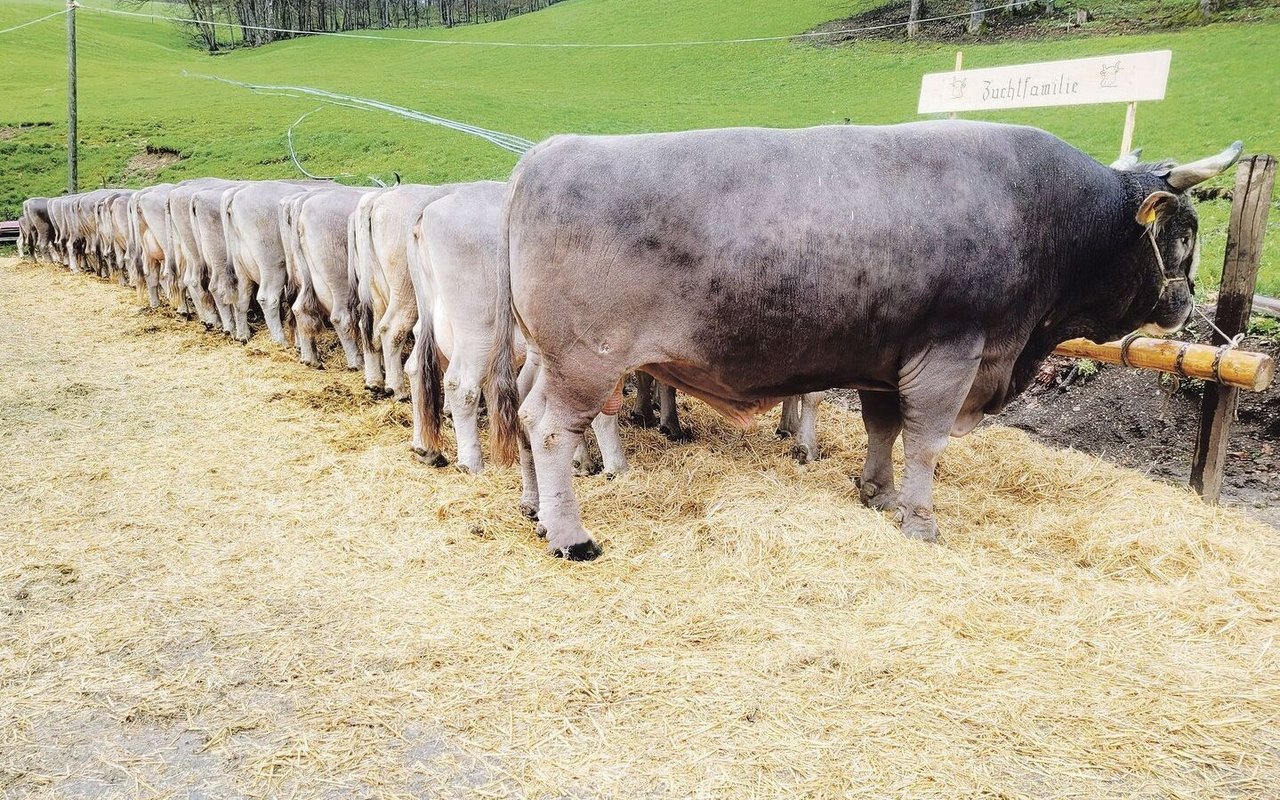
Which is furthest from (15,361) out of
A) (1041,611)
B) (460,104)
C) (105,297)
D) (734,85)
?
(734,85)

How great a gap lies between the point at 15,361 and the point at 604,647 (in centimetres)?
924

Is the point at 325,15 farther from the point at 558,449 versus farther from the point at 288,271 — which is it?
the point at 558,449

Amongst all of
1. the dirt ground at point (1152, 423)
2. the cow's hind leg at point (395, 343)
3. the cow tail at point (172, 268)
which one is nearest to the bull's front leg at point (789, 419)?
the dirt ground at point (1152, 423)

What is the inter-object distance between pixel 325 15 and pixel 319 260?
73769 mm

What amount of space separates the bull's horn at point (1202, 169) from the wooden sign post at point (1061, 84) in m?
1.57

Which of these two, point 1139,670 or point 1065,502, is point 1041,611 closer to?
point 1139,670

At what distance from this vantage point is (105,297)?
14617mm

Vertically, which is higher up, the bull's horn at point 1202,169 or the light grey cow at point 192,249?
the bull's horn at point 1202,169

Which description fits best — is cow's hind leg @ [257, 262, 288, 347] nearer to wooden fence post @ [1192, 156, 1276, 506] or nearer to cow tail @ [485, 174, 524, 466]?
cow tail @ [485, 174, 524, 466]

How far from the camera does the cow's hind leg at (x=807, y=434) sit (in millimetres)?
6402

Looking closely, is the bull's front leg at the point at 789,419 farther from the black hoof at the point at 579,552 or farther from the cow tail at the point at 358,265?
the cow tail at the point at 358,265

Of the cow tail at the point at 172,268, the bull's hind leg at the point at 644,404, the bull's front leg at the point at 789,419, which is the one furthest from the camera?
the cow tail at the point at 172,268

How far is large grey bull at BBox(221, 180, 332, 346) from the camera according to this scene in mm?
9812

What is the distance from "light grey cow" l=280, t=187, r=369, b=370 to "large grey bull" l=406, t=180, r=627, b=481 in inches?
89.8
